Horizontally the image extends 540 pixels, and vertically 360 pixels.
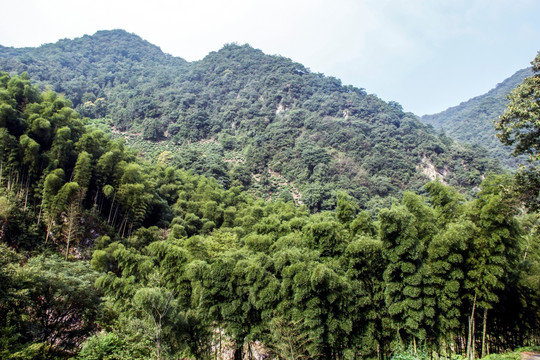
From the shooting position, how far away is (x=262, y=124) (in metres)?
72.2

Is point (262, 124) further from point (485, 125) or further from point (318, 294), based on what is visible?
point (485, 125)

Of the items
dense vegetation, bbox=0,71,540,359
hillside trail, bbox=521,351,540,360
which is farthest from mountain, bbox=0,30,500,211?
hillside trail, bbox=521,351,540,360

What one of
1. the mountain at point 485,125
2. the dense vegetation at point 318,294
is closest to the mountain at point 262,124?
the mountain at point 485,125

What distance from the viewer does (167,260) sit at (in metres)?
13.5

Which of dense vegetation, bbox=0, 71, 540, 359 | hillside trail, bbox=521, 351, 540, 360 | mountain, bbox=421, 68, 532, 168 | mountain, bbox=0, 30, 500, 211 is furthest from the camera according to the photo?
mountain, bbox=421, 68, 532, 168

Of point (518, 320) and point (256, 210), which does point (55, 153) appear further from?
point (518, 320)

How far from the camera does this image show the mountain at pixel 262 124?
52719 millimetres

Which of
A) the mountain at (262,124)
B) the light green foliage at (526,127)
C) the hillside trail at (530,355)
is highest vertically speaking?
the mountain at (262,124)

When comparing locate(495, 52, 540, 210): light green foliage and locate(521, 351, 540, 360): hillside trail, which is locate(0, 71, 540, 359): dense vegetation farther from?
locate(521, 351, 540, 360): hillside trail

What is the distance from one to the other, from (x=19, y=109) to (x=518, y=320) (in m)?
33.6

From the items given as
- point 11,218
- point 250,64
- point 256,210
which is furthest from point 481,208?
point 250,64

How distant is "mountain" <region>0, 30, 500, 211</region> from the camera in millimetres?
52719

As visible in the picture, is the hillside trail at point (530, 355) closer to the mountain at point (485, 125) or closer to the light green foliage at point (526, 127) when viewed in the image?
the light green foliage at point (526, 127)

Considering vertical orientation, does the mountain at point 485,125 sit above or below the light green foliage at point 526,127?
above
